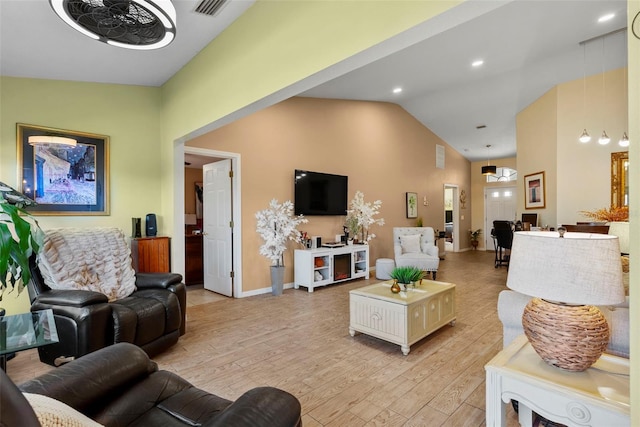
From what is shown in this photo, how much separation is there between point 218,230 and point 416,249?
3784 mm

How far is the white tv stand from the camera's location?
4.93 meters

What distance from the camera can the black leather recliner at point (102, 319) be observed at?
2229 millimetres

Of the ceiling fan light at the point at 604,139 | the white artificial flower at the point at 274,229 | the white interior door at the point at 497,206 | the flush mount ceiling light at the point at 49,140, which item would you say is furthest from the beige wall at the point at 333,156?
the ceiling fan light at the point at 604,139

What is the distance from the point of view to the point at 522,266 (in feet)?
4.13

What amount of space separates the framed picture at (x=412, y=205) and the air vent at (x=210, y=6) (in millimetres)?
5937

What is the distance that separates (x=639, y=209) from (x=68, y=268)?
3696 mm

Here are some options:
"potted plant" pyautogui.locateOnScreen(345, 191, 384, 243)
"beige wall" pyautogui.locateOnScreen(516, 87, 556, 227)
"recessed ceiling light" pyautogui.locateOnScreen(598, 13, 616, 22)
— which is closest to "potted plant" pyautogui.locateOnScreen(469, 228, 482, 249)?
"beige wall" pyautogui.locateOnScreen(516, 87, 556, 227)

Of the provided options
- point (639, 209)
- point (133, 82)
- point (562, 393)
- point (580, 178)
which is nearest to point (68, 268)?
point (133, 82)

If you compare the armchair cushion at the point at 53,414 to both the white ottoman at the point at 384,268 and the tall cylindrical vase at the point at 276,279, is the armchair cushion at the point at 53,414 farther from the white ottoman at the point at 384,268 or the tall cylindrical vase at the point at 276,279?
the white ottoman at the point at 384,268

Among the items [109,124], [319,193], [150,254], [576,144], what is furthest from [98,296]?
[576,144]

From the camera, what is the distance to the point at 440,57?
4391 millimetres

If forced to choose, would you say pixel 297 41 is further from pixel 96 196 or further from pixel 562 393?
pixel 96 196

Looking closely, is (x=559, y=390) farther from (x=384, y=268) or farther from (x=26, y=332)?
(x=384, y=268)

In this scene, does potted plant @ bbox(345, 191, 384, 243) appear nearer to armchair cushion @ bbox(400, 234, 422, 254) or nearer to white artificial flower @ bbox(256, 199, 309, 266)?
armchair cushion @ bbox(400, 234, 422, 254)
